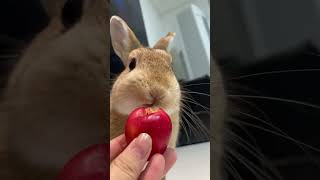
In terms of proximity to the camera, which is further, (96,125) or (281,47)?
(281,47)

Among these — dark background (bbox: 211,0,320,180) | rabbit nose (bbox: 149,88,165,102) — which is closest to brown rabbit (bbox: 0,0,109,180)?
rabbit nose (bbox: 149,88,165,102)

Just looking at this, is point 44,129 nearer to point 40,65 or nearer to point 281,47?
point 40,65

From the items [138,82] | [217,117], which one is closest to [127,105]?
[138,82]

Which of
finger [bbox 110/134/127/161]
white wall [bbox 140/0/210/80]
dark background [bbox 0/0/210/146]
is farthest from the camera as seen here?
white wall [bbox 140/0/210/80]

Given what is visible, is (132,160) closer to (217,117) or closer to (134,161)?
(134,161)

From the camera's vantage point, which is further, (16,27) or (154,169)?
(154,169)

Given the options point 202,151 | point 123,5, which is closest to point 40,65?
point 123,5

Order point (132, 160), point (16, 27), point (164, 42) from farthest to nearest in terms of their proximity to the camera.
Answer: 1. point (164, 42)
2. point (132, 160)
3. point (16, 27)

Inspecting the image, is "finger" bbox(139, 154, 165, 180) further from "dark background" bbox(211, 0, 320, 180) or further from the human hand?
"dark background" bbox(211, 0, 320, 180)
